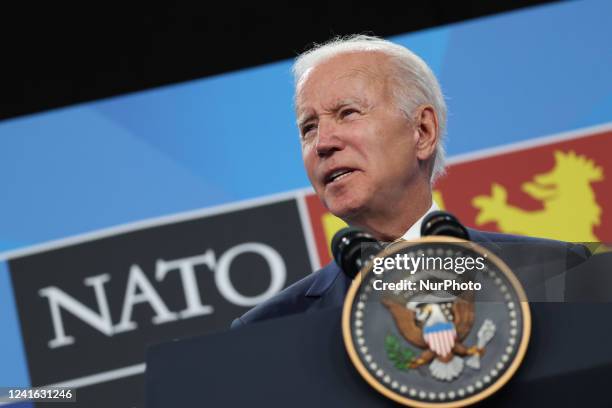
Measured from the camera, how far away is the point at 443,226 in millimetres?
1017

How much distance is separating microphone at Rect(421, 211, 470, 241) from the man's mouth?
0.59 meters

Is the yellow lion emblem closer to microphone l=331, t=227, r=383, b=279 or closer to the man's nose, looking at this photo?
the man's nose

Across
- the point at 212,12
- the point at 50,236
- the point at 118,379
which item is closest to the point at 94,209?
the point at 50,236

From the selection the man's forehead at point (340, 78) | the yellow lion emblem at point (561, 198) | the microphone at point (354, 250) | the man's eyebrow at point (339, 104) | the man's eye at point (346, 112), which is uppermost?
the man's forehead at point (340, 78)

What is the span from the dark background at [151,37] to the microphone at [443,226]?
Answer: 81.3 inches

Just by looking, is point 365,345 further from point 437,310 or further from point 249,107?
point 249,107

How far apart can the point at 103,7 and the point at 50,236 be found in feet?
2.57

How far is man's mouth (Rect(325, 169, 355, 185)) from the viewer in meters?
1.61

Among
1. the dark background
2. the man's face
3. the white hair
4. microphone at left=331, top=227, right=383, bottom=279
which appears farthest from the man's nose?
the dark background

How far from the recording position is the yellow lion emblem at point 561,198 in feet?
8.97

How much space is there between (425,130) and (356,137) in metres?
0.19

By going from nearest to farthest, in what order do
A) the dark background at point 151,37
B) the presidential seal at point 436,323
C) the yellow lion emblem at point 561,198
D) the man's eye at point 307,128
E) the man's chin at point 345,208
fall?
the presidential seal at point 436,323, the man's chin at point 345,208, the man's eye at point 307,128, the yellow lion emblem at point 561,198, the dark background at point 151,37

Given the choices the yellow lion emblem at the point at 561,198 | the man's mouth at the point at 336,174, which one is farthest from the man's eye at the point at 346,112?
the yellow lion emblem at the point at 561,198

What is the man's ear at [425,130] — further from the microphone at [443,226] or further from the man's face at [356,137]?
the microphone at [443,226]
